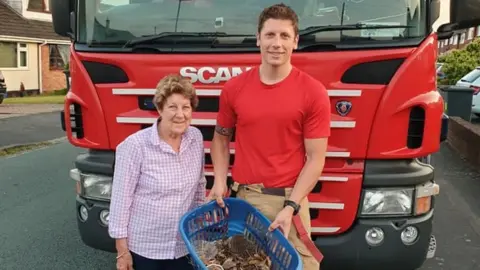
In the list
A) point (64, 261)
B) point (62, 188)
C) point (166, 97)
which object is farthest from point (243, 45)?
point (62, 188)

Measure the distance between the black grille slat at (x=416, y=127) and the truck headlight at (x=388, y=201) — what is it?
298 mm

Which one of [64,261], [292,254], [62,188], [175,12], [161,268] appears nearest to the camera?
[292,254]

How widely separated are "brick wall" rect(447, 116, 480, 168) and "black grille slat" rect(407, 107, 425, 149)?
6432mm

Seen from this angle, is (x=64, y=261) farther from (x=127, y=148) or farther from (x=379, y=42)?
(x=379, y=42)

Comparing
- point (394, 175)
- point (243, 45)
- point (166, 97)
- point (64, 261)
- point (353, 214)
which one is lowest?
point (64, 261)

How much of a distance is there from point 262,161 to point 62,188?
17.9 ft

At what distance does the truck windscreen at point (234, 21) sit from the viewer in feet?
11.4

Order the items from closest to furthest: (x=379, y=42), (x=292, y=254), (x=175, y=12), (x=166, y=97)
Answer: (x=292, y=254), (x=166, y=97), (x=379, y=42), (x=175, y=12)

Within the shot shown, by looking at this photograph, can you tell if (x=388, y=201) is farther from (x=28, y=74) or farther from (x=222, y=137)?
(x=28, y=74)

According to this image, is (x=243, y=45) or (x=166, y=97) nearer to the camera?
(x=166, y=97)

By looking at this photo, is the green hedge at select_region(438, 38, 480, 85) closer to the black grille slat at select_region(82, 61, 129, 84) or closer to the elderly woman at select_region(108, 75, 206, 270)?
the black grille slat at select_region(82, 61, 129, 84)

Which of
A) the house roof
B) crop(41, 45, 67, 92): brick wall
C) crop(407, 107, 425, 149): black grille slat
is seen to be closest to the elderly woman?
crop(407, 107, 425, 149): black grille slat

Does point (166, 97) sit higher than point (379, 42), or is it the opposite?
point (379, 42)

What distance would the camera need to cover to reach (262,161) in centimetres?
292
